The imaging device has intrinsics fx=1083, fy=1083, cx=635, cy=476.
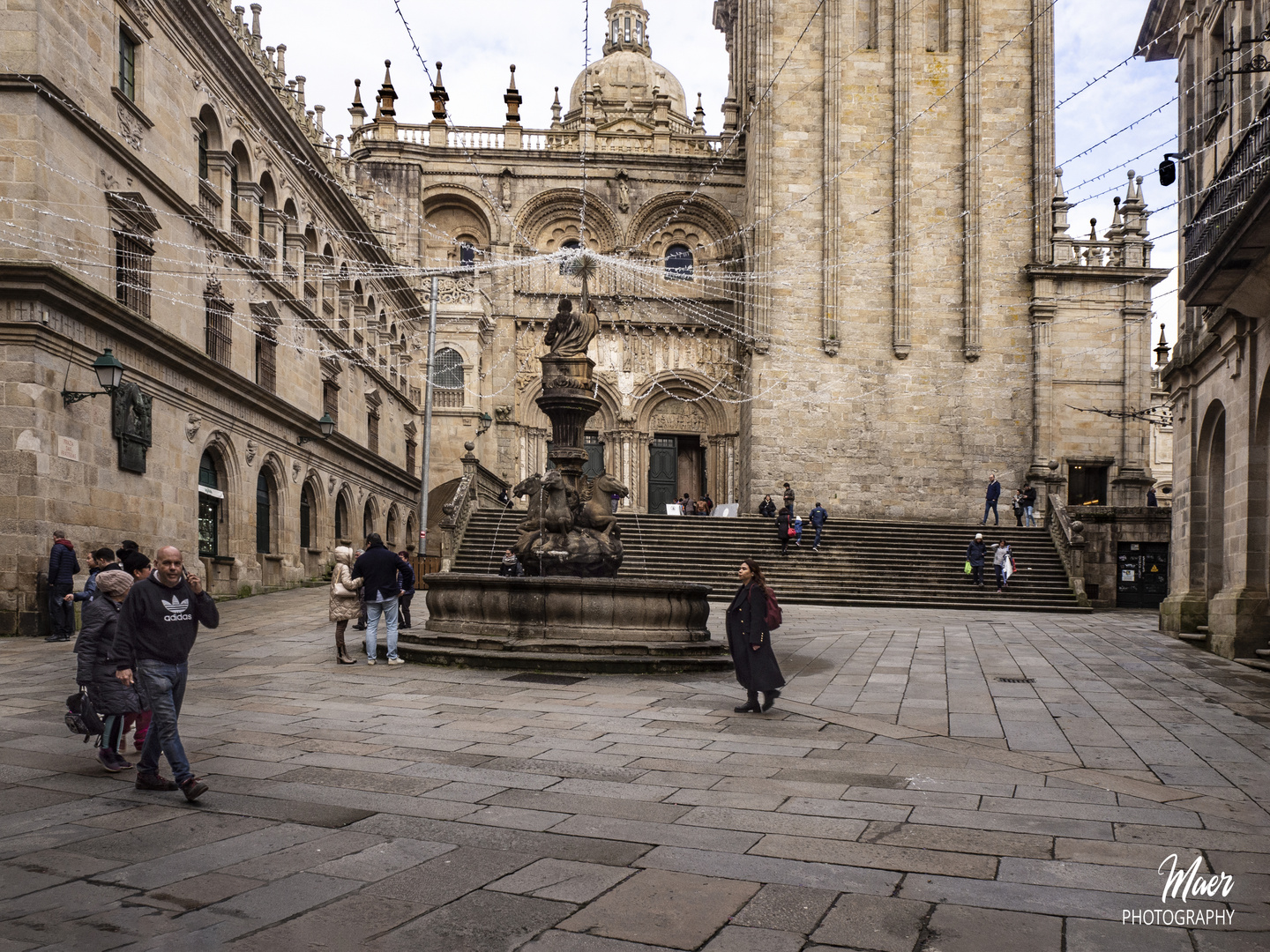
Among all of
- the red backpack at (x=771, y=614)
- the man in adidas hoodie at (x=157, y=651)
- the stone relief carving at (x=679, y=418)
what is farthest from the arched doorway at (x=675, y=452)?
the man in adidas hoodie at (x=157, y=651)

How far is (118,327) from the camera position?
672 inches

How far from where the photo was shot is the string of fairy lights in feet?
99.2

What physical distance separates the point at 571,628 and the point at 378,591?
2.31m

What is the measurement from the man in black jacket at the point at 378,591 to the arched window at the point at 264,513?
12.6 metres

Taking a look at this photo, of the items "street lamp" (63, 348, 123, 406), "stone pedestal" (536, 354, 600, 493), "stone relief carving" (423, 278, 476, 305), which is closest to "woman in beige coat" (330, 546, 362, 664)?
"stone pedestal" (536, 354, 600, 493)

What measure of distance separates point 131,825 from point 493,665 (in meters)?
6.71

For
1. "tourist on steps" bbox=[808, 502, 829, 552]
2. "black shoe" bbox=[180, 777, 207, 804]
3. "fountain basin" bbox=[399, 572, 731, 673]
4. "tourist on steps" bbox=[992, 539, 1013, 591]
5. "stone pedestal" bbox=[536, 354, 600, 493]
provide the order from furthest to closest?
"tourist on steps" bbox=[808, 502, 829, 552] < "tourist on steps" bbox=[992, 539, 1013, 591] < "stone pedestal" bbox=[536, 354, 600, 493] < "fountain basin" bbox=[399, 572, 731, 673] < "black shoe" bbox=[180, 777, 207, 804]

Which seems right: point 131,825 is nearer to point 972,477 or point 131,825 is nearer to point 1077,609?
point 1077,609

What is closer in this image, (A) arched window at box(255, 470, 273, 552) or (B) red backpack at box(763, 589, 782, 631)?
(B) red backpack at box(763, 589, 782, 631)

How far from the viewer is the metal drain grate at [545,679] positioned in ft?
37.7

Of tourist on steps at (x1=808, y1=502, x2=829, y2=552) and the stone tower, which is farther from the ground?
the stone tower

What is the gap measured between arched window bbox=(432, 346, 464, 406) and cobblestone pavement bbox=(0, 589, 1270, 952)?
2866cm

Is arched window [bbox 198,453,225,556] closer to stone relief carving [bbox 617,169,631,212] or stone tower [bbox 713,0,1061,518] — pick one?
stone tower [bbox 713,0,1061,518]

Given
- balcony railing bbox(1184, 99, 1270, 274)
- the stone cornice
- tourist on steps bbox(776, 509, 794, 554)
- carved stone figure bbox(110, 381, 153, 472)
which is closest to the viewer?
balcony railing bbox(1184, 99, 1270, 274)
